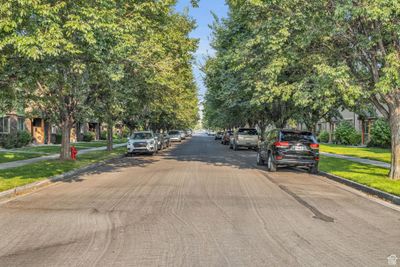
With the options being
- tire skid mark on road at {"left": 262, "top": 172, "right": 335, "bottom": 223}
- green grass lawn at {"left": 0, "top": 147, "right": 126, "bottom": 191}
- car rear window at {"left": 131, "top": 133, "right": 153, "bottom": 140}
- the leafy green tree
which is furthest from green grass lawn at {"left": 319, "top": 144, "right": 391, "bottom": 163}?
green grass lawn at {"left": 0, "top": 147, "right": 126, "bottom": 191}

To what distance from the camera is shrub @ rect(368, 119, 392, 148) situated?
3456cm

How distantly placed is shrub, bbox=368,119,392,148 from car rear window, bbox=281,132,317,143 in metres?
19.7

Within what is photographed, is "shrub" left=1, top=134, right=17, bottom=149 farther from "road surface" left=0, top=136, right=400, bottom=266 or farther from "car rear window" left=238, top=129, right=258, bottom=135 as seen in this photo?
"road surface" left=0, top=136, right=400, bottom=266

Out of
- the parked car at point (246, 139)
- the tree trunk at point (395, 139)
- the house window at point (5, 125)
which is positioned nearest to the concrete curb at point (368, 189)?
the tree trunk at point (395, 139)

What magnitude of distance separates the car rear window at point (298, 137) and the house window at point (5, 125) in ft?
90.1

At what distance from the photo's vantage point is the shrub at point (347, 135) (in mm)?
43250

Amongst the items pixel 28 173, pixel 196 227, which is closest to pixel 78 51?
pixel 196 227

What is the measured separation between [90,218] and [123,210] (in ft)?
2.99

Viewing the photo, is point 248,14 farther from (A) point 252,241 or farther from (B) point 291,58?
(A) point 252,241

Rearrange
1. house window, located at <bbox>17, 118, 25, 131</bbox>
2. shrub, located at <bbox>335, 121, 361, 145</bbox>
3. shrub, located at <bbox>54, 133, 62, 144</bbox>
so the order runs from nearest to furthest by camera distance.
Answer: house window, located at <bbox>17, 118, 25, 131</bbox>
shrub, located at <bbox>335, 121, 361, 145</bbox>
shrub, located at <bbox>54, 133, 62, 144</bbox>

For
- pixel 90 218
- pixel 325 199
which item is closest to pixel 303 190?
pixel 325 199

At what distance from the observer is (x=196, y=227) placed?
24.5 ft

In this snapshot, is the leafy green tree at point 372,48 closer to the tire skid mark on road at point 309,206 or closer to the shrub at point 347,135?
the tire skid mark on road at point 309,206

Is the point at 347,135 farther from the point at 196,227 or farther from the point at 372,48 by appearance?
the point at 196,227
